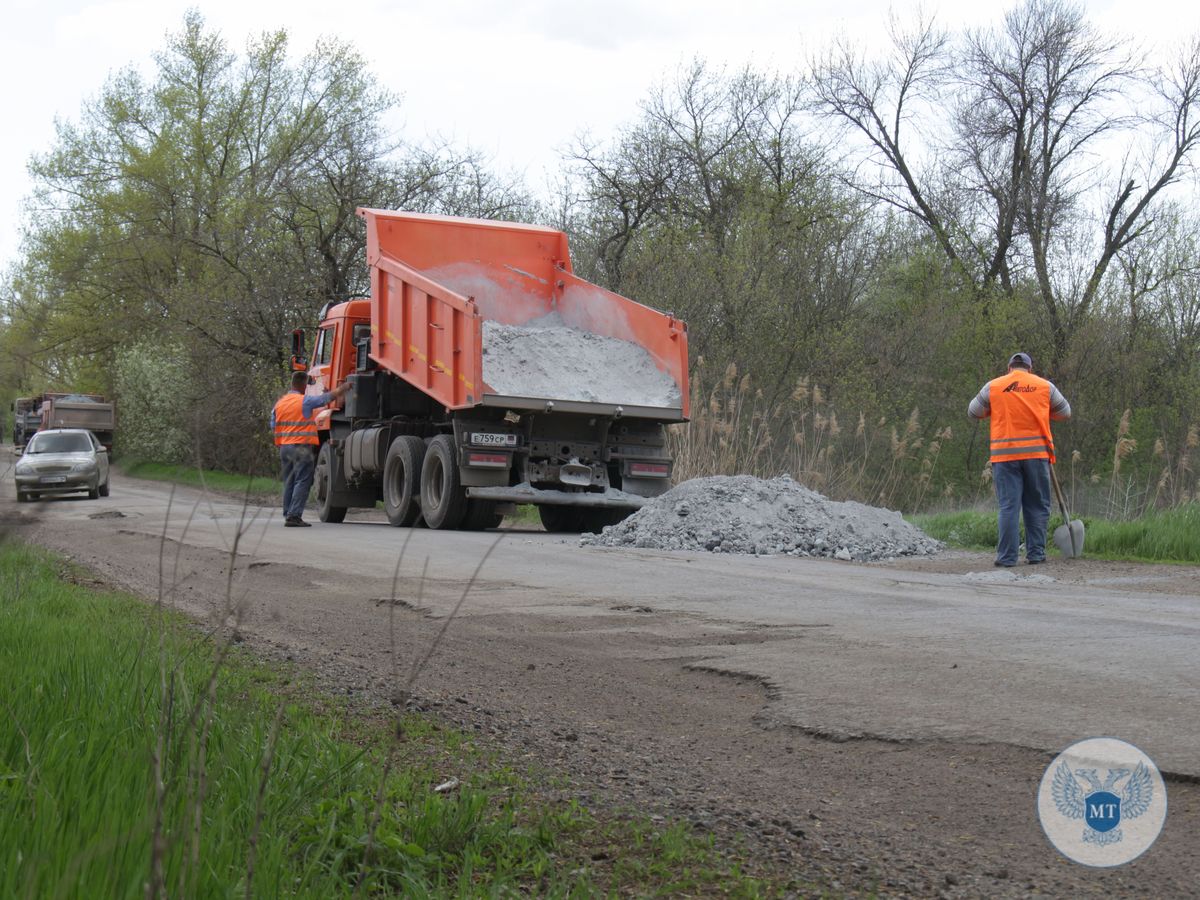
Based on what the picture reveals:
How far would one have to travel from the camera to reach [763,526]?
1288 centimetres

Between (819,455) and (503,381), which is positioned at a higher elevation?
(503,381)

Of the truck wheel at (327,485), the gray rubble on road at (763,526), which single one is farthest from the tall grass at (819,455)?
the truck wheel at (327,485)

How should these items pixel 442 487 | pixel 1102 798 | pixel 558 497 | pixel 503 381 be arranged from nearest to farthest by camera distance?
pixel 1102 798 < pixel 503 381 < pixel 558 497 < pixel 442 487

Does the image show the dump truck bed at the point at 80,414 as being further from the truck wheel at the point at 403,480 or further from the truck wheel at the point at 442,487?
the truck wheel at the point at 442,487

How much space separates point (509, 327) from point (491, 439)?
1.36 m

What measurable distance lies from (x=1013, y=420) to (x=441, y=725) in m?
8.11

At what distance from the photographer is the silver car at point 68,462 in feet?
80.9

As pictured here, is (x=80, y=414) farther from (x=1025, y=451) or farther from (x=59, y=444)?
(x=1025, y=451)

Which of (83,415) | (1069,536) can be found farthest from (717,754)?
(83,415)

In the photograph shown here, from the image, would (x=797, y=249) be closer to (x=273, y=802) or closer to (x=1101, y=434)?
(x=1101, y=434)

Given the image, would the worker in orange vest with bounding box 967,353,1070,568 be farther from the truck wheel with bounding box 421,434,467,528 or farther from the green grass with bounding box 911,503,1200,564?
the truck wheel with bounding box 421,434,467,528

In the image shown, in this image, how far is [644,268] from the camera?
25266mm

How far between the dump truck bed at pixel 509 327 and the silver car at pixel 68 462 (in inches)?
419

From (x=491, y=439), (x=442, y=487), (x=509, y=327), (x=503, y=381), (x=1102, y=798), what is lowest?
(x=1102, y=798)
